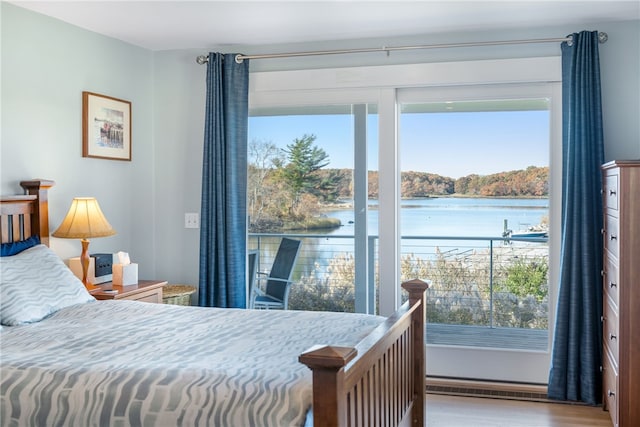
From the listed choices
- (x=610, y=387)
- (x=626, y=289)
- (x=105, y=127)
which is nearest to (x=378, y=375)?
A: (x=626, y=289)

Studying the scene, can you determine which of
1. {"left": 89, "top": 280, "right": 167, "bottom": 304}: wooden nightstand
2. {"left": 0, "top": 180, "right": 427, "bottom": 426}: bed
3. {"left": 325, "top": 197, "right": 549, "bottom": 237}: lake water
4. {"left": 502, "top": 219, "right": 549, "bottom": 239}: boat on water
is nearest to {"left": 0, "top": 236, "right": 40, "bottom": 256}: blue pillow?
{"left": 0, "top": 180, "right": 427, "bottom": 426}: bed

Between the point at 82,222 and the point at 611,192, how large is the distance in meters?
3.00

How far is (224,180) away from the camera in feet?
14.9

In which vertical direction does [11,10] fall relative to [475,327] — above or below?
above

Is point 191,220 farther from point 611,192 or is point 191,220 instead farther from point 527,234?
point 611,192

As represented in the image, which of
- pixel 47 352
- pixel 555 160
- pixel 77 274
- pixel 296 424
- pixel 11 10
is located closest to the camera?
pixel 296 424

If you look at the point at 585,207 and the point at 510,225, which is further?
the point at 510,225

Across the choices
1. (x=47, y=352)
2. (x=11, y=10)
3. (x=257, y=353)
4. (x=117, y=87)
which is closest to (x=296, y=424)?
(x=257, y=353)

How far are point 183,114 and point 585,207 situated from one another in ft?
9.32

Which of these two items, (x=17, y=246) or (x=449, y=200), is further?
(x=449, y=200)

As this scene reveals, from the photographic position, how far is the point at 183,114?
15.7ft

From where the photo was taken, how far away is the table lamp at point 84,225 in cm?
375

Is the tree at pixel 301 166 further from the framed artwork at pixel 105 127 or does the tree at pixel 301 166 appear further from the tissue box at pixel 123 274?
the tissue box at pixel 123 274

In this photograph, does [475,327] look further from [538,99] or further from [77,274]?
[77,274]
